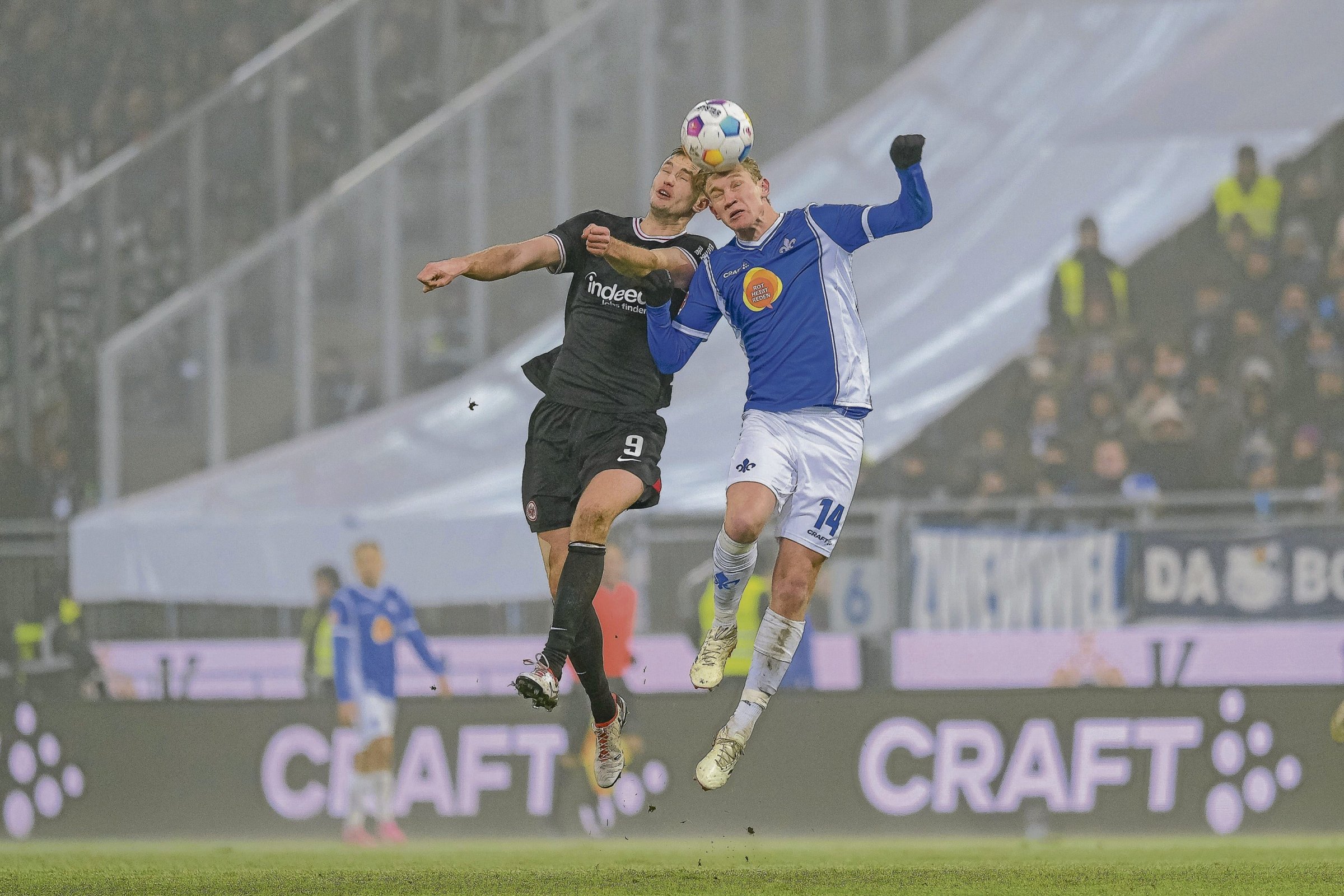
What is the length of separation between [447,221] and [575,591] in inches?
449

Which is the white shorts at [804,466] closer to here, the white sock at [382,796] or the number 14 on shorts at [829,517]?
the number 14 on shorts at [829,517]

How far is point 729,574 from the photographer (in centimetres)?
848

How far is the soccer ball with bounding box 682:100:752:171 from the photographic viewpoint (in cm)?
823

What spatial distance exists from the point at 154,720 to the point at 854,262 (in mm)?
8613

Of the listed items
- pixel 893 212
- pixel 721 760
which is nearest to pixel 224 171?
pixel 893 212

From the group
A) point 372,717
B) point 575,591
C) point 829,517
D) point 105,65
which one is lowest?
point 372,717

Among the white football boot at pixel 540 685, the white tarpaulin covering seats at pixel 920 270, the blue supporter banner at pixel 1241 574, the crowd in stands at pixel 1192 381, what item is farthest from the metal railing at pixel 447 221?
the white football boot at pixel 540 685

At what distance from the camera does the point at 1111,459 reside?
17.0 metres

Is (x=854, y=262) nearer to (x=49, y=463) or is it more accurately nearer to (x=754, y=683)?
(x=49, y=463)

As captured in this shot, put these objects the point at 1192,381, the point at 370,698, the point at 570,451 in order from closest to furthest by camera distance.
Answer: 1. the point at 570,451
2. the point at 370,698
3. the point at 1192,381

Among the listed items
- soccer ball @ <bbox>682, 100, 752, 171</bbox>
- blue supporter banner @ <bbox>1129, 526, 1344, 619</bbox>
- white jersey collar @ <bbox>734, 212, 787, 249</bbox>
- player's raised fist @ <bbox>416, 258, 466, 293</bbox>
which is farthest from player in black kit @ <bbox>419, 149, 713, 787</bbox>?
blue supporter banner @ <bbox>1129, 526, 1344, 619</bbox>

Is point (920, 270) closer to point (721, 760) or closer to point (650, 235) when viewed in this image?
point (650, 235)

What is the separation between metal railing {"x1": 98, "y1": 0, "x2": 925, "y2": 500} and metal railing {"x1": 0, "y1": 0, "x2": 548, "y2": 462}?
1.37ft

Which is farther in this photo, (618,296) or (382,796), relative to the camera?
(382,796)
